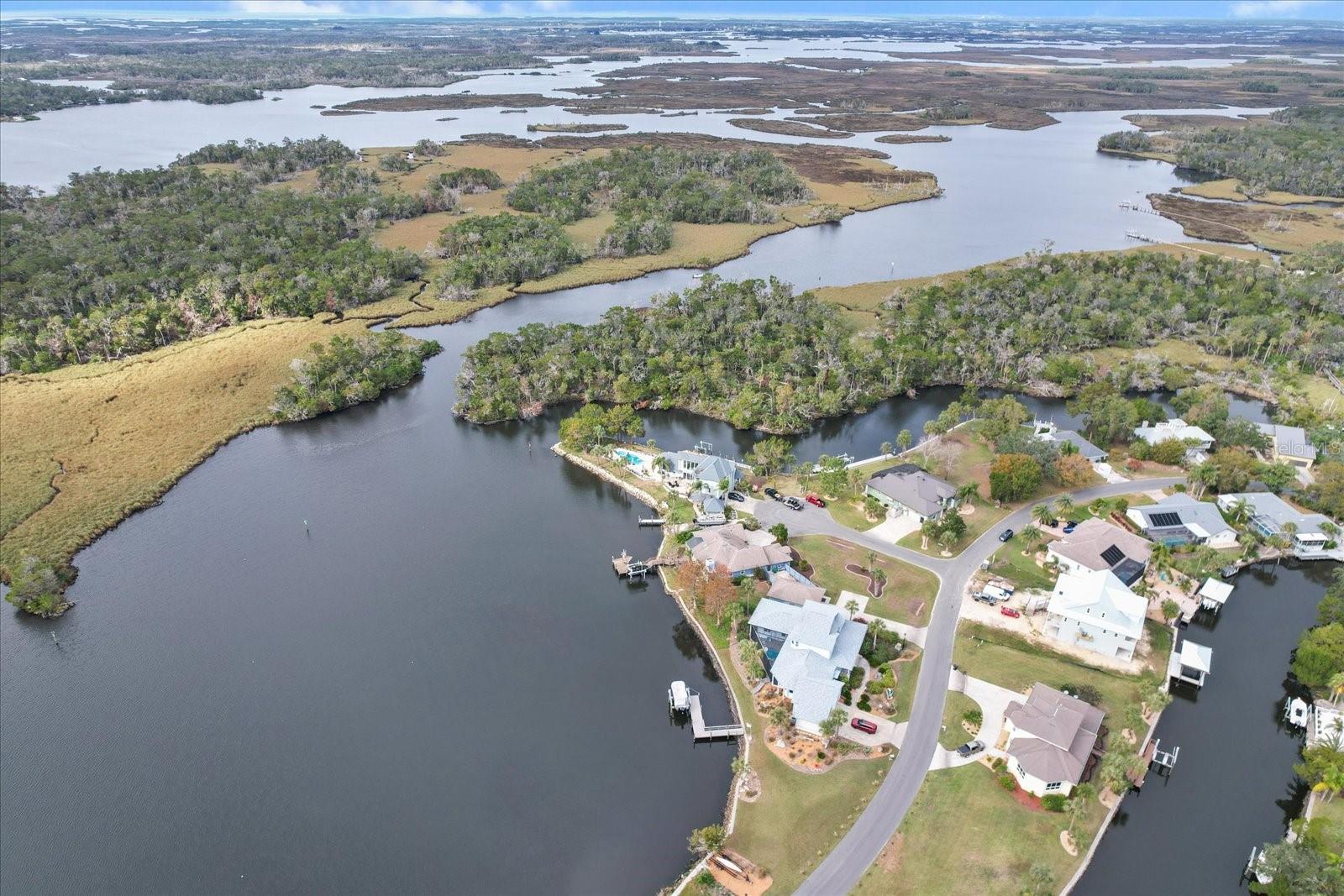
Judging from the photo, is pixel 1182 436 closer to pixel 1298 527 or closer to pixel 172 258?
pixel 1298 527

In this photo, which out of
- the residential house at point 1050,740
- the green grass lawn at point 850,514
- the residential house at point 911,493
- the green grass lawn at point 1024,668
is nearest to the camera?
the residential house at point 1050,740

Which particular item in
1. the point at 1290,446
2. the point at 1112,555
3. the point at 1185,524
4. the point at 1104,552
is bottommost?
the point at 1185,524

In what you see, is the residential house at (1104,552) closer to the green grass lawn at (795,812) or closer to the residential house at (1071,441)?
the residential house at (1071,441)

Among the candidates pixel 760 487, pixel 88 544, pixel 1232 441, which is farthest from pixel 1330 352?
pixel 88 544

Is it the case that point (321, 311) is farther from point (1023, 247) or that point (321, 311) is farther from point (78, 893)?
point (1023, 247)

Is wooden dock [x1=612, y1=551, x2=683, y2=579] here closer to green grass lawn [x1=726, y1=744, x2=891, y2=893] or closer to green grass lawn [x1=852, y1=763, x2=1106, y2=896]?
green grass lawn [x1=726, y1=744, x2=891, y2=893]

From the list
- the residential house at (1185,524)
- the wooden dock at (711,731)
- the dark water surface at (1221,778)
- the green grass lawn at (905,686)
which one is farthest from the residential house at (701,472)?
the dark water surface at (1221,778)

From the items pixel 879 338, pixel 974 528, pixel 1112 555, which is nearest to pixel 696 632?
pixel 974 528

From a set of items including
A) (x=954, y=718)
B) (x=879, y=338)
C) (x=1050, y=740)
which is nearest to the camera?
(x=1050, y=740)
